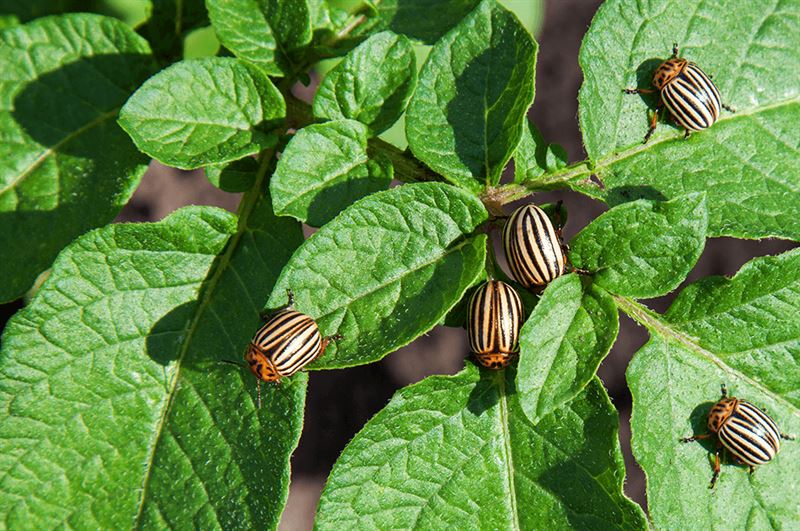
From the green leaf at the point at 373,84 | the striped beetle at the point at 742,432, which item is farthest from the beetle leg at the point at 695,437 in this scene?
the green leaf at the point at 373,84

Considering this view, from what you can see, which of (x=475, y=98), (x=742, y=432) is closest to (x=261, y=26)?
(x=475, y=98)

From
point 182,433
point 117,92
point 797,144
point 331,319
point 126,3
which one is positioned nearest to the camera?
point 331,319

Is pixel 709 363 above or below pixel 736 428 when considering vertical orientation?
above

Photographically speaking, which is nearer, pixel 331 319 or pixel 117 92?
pixel 331 319

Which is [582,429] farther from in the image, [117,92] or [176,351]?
[117,92]

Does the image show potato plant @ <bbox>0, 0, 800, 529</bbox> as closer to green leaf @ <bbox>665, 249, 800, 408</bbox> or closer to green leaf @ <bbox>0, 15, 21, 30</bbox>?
green leaf @ <bbox>665, 249, 800, 408</bbox>

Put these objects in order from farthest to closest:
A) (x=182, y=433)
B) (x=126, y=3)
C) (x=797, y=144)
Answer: (x=126, y=3), (x=797, y=144), (x=182, y=433)

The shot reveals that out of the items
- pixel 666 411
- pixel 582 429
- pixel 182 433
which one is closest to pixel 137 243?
pixel 182 433

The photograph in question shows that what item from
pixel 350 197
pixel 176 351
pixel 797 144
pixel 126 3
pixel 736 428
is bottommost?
pixel 736 428
